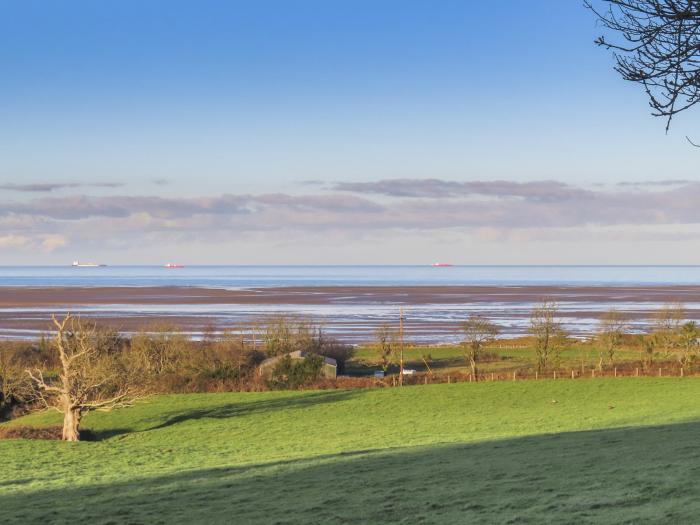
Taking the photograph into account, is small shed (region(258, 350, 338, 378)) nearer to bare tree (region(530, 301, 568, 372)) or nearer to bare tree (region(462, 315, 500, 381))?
bare tree (region(462, 315, 500, 381))

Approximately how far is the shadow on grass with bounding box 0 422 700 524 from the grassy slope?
5 centimetres

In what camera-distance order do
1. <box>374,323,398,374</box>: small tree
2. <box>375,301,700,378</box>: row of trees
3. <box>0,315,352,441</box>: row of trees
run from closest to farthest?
1. <box>0,315,352,441</box>: row of trees
2. <box>375,301,700,378</box>: row of trees
3. <box>374,323,398,374</box>: small tree

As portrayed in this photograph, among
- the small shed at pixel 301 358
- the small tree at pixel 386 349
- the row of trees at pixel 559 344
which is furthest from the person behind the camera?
the small tree at pixel 386 349

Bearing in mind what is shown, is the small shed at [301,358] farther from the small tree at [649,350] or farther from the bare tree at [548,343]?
the small tree at [649,350]

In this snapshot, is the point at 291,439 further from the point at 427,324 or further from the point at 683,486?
the point at 427,324

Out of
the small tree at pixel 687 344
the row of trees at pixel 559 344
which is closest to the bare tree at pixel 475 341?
the row of trees at pixel 559 344

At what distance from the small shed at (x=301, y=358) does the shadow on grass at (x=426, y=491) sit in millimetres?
38256

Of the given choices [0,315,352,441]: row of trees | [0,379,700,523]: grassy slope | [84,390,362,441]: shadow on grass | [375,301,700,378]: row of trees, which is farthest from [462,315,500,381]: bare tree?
[0,379,700,523]: grassy slope

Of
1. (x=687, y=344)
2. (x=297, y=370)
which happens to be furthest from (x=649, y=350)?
(x=297, y=370)

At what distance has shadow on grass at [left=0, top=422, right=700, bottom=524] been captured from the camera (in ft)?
45.1

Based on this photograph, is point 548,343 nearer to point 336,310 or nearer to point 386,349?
point 386,349

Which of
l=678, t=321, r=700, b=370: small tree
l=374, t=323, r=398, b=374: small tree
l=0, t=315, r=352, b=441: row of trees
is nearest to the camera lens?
l=0, t=315, r=352, b=441: row of trees

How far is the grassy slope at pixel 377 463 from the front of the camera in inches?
581

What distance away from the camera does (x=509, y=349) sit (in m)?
78.2
